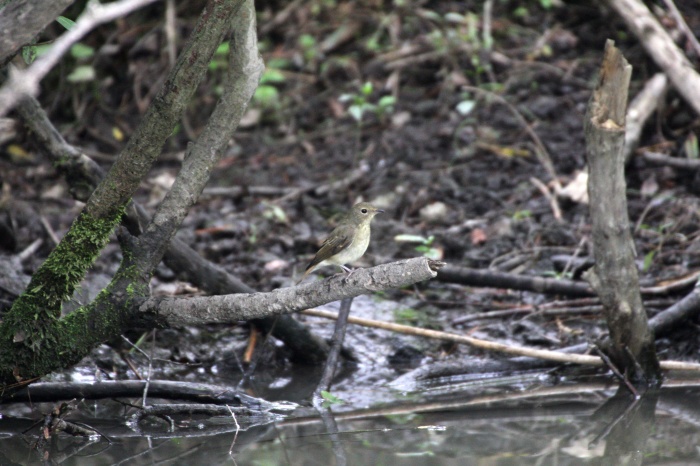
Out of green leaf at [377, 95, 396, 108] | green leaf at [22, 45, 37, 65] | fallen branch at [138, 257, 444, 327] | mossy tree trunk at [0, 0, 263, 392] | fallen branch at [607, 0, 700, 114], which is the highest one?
green leaf at [22, 45, 37, 65]

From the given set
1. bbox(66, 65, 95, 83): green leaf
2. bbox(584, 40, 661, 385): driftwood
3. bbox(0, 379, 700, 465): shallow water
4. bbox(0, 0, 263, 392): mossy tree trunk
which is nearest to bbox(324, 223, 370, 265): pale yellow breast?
bbox(0, 379, 700, 465): shallow water

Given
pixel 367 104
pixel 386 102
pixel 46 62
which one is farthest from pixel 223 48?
pixel 46 62

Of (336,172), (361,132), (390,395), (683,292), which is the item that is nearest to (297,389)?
(390,395)

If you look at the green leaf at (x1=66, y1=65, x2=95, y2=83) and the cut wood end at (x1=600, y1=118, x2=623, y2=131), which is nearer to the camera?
the cut wood end at (x1=600, y1=118, x2=623, y2=131)

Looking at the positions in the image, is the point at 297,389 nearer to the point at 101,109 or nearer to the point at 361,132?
the point at 361,132

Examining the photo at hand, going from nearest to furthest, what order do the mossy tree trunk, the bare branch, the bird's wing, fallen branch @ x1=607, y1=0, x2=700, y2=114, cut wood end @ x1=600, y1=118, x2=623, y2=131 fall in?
the bare branch → the mossy tree trunk → cut wood end @ x1=600, y1=118, x2=623, y2=131 → the bird's wing → fallen branch @ x1=607, y1=0, x2=700, y2=114

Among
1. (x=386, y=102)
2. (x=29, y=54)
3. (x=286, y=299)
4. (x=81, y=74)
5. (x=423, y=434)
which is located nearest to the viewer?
(x=29, y=54)

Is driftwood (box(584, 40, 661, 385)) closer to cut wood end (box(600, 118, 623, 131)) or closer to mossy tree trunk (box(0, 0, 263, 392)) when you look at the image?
cut wood end (box(600, 118, 623, 131))

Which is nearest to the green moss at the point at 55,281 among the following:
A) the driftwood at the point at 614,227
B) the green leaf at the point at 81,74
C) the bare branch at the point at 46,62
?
the bare branch at the point at 46,62

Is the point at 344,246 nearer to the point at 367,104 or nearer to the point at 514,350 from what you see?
the point at 514,350

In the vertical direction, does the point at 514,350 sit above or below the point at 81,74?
below

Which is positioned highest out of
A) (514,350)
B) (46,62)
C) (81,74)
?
(81,74)

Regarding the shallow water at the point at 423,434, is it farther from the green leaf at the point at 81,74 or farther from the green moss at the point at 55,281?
the green leaf at the point at 81,74

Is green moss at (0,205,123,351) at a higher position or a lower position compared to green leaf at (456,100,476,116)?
higher
